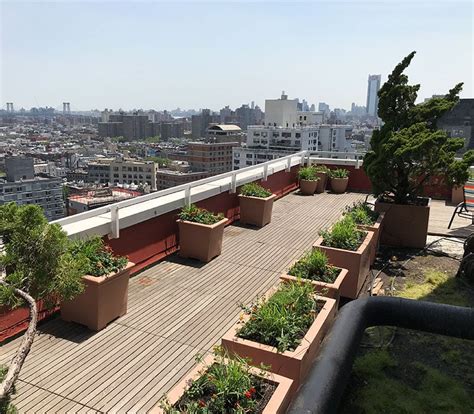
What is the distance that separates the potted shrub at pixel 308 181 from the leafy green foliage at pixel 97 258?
24.6ft

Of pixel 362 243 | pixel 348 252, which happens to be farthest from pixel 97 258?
pixel 362 243

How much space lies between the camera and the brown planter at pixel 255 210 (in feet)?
26.9

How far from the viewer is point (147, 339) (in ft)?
13.9

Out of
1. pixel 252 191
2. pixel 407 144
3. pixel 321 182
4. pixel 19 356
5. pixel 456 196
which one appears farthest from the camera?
pixel 321 182

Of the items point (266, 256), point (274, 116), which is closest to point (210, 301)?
point (266, 256)

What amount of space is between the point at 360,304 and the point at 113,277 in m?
2.65

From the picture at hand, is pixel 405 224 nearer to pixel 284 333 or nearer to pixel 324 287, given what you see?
pixel 324 287

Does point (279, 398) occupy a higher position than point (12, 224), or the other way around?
point (12, 224)

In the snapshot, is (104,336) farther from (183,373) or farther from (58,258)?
(58,258)

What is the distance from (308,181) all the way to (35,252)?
9139 mm

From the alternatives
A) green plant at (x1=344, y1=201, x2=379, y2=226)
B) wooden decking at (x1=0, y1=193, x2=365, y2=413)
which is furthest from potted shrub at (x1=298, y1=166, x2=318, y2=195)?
wooden decking at (x1=0, y1=193, x2=365, y2=413)

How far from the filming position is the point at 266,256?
6730 mm

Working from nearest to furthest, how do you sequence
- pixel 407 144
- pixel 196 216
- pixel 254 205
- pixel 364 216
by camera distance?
pixel 196 216
pixel 364 216
pixel 407 144
pixel 254 205

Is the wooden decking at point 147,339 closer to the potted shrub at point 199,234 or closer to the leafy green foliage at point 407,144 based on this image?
the potted shrub at point 199,234
